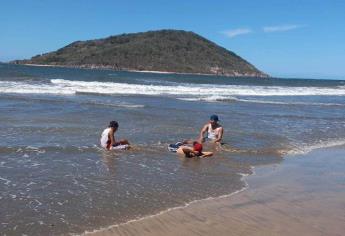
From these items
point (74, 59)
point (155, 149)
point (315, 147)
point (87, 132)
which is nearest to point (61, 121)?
point (87, 132)

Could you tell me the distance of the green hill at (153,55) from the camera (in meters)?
127

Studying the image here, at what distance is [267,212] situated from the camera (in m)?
7.66

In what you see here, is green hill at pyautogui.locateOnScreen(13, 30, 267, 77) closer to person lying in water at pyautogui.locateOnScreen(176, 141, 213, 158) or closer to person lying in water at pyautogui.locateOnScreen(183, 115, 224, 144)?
person lying in water at pyautogui.locateOnScreen(183, 115, 224, 144)

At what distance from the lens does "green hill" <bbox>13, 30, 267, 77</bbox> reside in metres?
127

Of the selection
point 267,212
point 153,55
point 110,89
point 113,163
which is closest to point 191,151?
point 113,163

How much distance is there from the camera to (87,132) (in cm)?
1530

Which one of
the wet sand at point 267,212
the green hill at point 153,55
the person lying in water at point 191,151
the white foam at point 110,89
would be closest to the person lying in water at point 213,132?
the person lying in water at point 191,151

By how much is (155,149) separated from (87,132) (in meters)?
3.11

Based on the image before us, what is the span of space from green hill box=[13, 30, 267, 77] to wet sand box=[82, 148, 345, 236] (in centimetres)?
11402

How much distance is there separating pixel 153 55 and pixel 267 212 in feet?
419

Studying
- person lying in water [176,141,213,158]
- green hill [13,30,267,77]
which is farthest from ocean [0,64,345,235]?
green hill [13,30,267,77]

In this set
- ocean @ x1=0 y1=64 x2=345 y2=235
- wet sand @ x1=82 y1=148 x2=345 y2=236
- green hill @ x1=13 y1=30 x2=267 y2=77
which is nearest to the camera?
wet sand @ x1=82 y1=148 x2=345 y2=236

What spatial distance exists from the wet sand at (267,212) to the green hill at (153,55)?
374 feet

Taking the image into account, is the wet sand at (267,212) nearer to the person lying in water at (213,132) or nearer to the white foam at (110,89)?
the person lying in water at (213,132)
